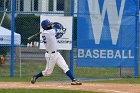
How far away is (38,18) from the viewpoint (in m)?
19.9

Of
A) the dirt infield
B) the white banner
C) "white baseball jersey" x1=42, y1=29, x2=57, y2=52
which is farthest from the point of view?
the white banner

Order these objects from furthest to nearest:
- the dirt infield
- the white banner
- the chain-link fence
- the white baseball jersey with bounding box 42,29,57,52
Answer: the chain-link fence → the white banner → the white baseball jersey with bounding box 42,29,57,52 → the dirt infield

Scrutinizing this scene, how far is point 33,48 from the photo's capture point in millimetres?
19547

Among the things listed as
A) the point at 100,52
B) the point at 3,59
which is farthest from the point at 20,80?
the point at 100,52

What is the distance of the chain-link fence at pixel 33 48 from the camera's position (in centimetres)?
1928

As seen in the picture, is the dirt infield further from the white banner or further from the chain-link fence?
the white banner

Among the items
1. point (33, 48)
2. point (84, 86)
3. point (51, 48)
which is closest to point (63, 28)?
point (33, 48)

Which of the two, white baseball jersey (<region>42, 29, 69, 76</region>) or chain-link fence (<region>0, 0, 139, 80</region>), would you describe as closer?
white baseball jersey (<region>42, 29, 69, 76</region>)

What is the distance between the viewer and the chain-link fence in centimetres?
1928

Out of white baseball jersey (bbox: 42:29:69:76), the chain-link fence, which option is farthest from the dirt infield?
the chain-link fence

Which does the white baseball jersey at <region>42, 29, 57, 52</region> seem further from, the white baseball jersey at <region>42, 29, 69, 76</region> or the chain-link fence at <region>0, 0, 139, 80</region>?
the chain-link fence at <region>0, 0, 139, 80</region>

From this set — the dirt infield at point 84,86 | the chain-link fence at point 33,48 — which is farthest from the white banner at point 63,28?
the dirt infield at point 84,86

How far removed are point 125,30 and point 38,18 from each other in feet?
10.8

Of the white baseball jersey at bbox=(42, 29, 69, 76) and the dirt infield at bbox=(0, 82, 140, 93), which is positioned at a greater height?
the white baseball jersey at bbox=(42, 29, 69, 76)
